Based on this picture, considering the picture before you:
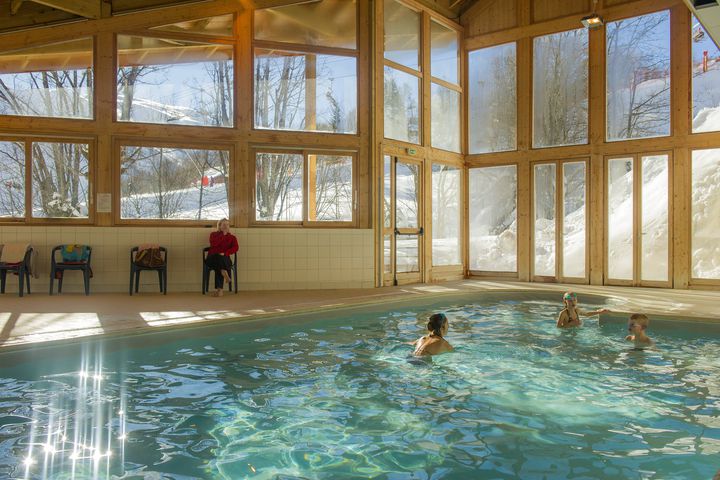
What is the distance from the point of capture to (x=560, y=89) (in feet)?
30.6

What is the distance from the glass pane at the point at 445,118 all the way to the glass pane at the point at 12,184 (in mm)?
6095

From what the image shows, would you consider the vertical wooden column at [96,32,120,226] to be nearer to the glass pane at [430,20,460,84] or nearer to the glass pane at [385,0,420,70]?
the glass pane at [385,0,420,70]

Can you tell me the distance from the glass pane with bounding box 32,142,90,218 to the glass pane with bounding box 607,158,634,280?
302 inches

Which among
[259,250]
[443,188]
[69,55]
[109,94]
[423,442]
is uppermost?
[69,55]

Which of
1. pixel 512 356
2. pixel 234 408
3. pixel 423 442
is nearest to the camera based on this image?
pixel 423 442

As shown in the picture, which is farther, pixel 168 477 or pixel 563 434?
pixel 563 434

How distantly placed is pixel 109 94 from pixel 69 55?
29.7 inches

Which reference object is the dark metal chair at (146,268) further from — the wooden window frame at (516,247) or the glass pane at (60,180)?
the wooden window frame at (516,247)

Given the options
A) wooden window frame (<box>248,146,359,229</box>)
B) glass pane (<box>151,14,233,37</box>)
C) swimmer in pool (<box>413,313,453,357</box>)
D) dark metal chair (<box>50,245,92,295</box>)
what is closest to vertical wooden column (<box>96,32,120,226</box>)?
dark metal chair (<box>50,245,92,295</box>)

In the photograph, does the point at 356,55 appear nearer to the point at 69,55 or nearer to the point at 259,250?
the point at 259,250

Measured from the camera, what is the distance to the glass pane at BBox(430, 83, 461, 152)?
9.64m

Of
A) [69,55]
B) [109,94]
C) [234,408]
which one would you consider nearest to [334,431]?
[234,408]

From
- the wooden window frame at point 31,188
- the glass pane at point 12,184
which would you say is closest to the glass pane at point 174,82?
the wooden window frame at point 31,188

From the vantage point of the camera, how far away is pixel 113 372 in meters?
3.84
